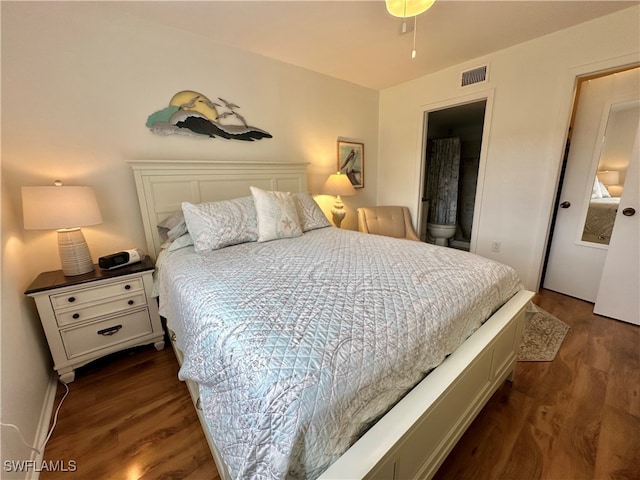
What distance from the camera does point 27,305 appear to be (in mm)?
1553

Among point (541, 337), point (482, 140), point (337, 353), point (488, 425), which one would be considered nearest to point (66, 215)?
point (337, 353)

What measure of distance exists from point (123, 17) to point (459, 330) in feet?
9.29

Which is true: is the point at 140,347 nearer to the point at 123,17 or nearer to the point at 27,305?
the point at 27,305

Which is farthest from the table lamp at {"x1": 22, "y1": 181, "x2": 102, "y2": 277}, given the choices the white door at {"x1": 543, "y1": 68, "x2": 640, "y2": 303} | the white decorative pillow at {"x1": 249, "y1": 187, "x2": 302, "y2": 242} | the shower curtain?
the shower curtain

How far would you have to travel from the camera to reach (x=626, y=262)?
2.16m

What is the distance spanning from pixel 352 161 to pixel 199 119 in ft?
6.09

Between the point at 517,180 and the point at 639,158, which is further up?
the point at 639,158

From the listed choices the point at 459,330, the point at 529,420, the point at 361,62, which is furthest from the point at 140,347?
the point at 361,62

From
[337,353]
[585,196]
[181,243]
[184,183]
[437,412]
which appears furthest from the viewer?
[585,196]

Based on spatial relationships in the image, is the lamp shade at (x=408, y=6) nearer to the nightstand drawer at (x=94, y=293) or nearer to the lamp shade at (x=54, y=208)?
the lamp shade at (x=54, y=208)

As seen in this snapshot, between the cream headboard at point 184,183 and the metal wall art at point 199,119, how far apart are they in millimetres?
272

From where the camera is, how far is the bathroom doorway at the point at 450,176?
420cm

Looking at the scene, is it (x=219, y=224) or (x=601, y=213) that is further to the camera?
(x=601, y=213)

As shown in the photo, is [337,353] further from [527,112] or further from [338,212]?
[527,112]
